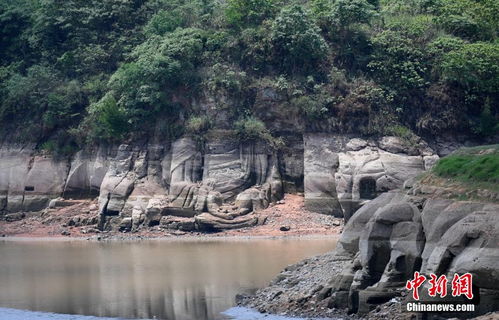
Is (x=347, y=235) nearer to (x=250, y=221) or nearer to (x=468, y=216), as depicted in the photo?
(x=468, y=216)

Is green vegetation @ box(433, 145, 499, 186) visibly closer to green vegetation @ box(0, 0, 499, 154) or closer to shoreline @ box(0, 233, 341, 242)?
shoreline @ box(0, 233, 341, 242)

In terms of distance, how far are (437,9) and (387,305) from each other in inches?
1477

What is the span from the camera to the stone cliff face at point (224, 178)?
183 ft

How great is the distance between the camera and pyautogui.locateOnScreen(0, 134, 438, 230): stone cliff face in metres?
55.9

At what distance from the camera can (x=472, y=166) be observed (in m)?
32.5

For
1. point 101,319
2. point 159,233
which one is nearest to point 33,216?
point 159,233

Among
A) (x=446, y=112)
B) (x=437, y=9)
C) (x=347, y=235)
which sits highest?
(x=437, y=9)

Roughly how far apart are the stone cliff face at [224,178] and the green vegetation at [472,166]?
20.1m

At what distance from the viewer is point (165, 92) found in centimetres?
6134

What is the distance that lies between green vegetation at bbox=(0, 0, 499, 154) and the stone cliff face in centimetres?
120

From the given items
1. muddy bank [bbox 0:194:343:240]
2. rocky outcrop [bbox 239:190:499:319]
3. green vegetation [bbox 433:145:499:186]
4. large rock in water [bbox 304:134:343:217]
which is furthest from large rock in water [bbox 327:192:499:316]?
large rock in water [bbox 304:134:343:217]

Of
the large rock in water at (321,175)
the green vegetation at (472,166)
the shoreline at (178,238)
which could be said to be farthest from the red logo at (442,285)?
the large rock in water at (321,175)

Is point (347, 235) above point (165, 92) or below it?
below

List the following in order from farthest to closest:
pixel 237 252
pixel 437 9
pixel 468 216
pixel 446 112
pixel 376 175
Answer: pixel 437 9, pixel 446 112, pixel 376 175, pixel 237 252, pixel 468 216
